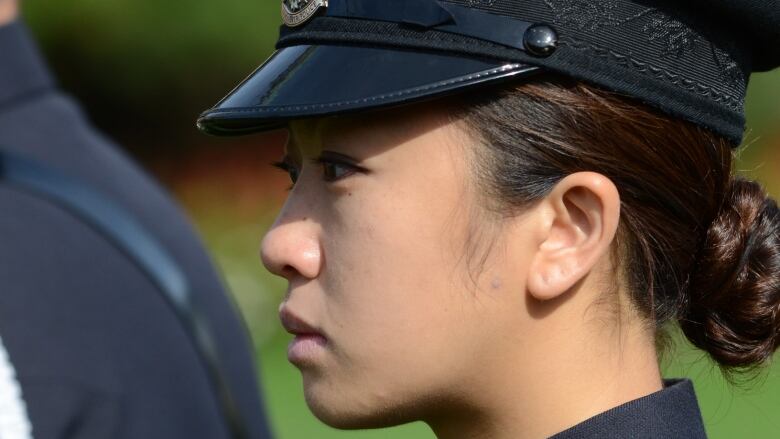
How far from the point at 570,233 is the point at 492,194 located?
5.6 inches

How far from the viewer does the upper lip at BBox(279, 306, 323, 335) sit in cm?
203

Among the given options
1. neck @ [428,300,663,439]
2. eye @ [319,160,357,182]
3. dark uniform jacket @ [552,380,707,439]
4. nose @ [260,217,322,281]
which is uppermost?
eye @ [319,160,357,182]

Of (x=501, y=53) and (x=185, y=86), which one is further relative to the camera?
(x=185, y=86)

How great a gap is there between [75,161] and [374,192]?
778mm

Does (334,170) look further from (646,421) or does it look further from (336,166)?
(646,421)

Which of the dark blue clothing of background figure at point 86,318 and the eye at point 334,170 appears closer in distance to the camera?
the dark blue clothing of background figure at point 86,318

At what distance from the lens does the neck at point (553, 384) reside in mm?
2031

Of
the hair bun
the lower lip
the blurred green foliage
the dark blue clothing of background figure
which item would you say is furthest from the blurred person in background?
the blurred green foliage

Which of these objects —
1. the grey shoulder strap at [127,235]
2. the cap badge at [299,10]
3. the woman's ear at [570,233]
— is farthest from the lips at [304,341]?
the grey shoulder strap at [127,235]

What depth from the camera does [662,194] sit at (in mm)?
2061

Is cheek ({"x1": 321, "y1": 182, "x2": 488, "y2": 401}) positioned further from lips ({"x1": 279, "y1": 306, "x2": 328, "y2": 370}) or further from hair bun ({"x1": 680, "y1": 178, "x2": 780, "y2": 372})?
hair bun ({"x1": 680, "y1": 178, "x2": 780, "y2": 372})

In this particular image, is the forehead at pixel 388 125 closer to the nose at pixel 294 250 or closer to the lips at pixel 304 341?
the nose at pixel 294 250

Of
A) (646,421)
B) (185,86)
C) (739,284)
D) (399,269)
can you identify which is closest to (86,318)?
(399,269)

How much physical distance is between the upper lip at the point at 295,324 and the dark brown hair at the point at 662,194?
37 centimetres
